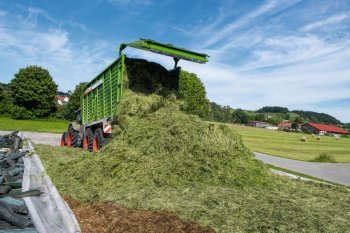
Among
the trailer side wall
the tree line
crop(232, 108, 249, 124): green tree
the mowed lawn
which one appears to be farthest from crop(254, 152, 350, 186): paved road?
crop(232, 108, 249, 124): green tree

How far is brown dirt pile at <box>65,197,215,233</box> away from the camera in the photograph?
4.38 meters

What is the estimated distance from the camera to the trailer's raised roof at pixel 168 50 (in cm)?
938

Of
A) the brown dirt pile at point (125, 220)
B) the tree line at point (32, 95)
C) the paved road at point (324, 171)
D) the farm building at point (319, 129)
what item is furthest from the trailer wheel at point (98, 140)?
the farm building at point (319, 129)

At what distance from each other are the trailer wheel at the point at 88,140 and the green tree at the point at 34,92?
4729 cm

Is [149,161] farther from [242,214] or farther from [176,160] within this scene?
[242,214]

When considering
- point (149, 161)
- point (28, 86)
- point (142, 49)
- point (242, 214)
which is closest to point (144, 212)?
point (242, 214)

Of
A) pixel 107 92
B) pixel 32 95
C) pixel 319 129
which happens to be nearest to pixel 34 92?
Answer: pixel 32 95

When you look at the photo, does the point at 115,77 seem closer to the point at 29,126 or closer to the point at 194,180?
the point at 194,180

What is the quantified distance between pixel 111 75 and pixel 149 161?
4534 millimetres

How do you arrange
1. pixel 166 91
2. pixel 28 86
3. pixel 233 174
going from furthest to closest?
pixel 28 86
pixel 166 91
pixel 233 174

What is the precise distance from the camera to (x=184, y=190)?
634 cm

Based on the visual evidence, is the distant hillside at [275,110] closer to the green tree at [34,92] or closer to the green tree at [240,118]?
the green tree at [240,118]

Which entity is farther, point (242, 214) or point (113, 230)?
point (242, 214)

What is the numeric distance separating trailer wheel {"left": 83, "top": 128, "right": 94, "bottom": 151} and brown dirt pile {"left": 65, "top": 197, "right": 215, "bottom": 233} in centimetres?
708
